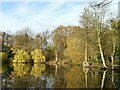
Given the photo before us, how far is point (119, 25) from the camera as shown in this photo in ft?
93.0

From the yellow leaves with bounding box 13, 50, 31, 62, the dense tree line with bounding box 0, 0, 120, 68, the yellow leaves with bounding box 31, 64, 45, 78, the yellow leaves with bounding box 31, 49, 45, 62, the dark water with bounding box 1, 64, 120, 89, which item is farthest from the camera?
the yellow leaves with bounding box 31, 49, 45, 62

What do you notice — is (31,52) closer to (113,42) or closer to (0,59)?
(0,59)

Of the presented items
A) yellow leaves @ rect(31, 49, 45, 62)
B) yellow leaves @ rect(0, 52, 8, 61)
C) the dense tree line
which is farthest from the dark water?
yellow leaves @ rect(31, 49, 45, 62)

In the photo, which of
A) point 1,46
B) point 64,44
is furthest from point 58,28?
point 1,46

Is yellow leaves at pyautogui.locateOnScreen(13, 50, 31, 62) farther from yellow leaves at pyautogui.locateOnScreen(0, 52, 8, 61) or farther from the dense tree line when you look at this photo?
yellow leaves at pyautogui.locateOnScreen(0, 52, 8, 61)

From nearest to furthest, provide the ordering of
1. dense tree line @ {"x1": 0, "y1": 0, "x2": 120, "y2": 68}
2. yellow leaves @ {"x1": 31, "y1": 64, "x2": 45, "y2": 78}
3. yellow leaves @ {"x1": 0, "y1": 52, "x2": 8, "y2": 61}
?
yellow leaves @ {"x1": 31, "y1": 64, "x2": 45, "y2": 78}
dense tree line @ {"x1": 0, "y1": 0, "x2": 120, "y2": 68}
yellow leaves @ {"x1": 0, "y1": 52, "x2": 8, "y2": 61}

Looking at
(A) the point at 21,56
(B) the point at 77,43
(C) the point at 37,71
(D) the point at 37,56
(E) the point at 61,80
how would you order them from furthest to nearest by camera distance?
1. (D) the point at 37,56
2. (A) the point at 21,56
3. (B) the point at 77,43
4. (C) the point at 37,71
5. (E) the point at 61,80

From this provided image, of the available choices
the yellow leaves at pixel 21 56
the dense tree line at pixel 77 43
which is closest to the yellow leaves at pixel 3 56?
the dense tree line at pixel 77 43

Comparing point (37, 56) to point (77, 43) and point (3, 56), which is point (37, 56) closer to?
point (3, 56)

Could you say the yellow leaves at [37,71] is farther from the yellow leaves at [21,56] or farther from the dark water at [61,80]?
the yellow leaves at [21,56]

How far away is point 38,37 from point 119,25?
22949 millimetres

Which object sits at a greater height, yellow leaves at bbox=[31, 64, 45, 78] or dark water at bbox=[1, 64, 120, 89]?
dark water at bbox=[1, 64, 120, 89]

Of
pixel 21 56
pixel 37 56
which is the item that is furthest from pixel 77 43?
pixel 21 56

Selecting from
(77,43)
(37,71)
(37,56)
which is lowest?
(37,71)
